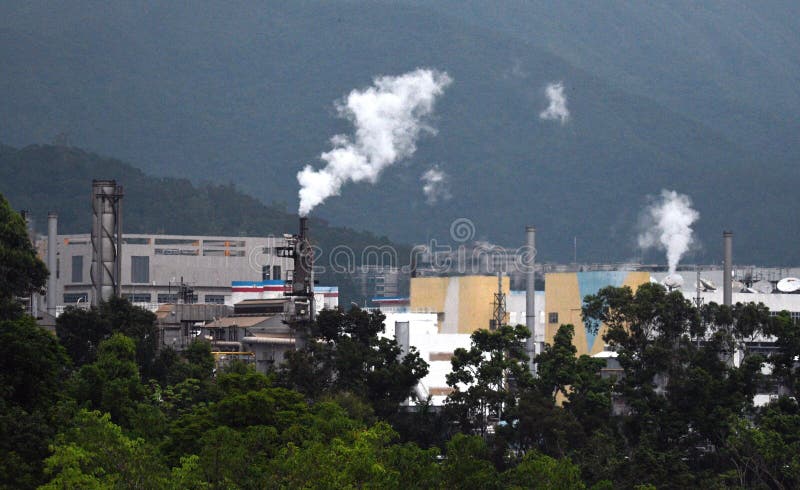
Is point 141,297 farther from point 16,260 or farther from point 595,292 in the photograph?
point 16,260

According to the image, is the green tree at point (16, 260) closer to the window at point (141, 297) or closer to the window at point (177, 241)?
the window at point (141, 297)

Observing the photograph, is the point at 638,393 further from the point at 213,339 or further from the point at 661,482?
the point at 213,339

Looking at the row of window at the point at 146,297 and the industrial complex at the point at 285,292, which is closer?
the industrial complex at the point at 285,292

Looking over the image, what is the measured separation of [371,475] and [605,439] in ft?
87.7


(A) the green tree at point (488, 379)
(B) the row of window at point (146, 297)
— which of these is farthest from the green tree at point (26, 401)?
(B) the row of window at point (146, 297)

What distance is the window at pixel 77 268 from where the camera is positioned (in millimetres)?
153375

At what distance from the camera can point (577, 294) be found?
112812 millimetres

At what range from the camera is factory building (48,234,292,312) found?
153m

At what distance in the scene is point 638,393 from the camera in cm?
6550

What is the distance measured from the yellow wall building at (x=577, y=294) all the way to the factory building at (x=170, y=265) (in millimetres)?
42953

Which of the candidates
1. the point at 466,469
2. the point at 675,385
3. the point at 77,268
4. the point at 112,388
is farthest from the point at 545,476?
the point at 77,268

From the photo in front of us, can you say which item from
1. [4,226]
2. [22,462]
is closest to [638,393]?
[4,226]

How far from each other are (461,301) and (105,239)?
39.8 metres

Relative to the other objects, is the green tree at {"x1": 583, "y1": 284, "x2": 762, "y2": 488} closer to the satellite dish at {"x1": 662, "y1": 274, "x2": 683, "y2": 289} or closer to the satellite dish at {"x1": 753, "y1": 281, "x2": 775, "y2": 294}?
the satellite dish at {"x1": 662, "y1": 274, "x2": 683, "y2": 289}
